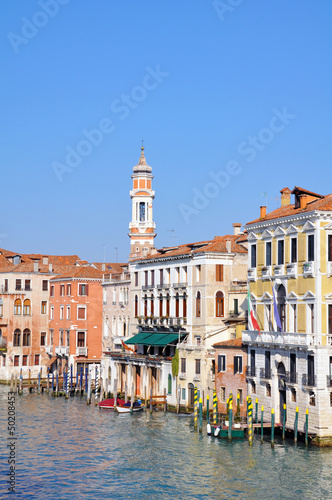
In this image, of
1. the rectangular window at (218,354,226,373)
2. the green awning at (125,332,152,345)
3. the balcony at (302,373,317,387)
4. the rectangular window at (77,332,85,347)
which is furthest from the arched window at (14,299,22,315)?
the balcony at (302,373,317,387)

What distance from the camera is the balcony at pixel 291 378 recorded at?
40.5 meters

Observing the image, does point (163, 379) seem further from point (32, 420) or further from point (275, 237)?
point (275, 237)

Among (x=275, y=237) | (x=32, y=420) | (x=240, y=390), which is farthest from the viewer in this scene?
(x=32, y=420)

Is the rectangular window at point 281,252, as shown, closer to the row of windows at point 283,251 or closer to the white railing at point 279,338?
the row of windows at point 283,251

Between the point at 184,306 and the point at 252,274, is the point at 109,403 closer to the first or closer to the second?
the point at 184,306

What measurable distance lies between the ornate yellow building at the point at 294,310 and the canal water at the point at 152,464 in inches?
106

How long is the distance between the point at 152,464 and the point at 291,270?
11.9 meters

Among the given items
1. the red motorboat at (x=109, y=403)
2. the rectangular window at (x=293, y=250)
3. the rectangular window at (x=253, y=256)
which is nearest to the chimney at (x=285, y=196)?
the rectangular window at (x=253, y=256)

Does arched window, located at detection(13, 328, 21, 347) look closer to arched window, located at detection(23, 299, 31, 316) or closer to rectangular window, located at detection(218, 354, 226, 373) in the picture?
arched window, located at detection(23, 299, 31, 316)

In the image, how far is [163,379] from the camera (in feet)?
180

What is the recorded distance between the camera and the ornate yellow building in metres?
38.7

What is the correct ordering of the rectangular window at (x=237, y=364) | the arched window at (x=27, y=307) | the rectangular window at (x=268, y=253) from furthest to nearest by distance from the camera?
the arched window at (x=27, y=307), the rectangular window at (x=237, y=364), the rectangular window at (x=268, y=253)

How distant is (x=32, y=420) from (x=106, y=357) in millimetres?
14467

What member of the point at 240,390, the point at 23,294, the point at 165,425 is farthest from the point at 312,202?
the point at 23,294
